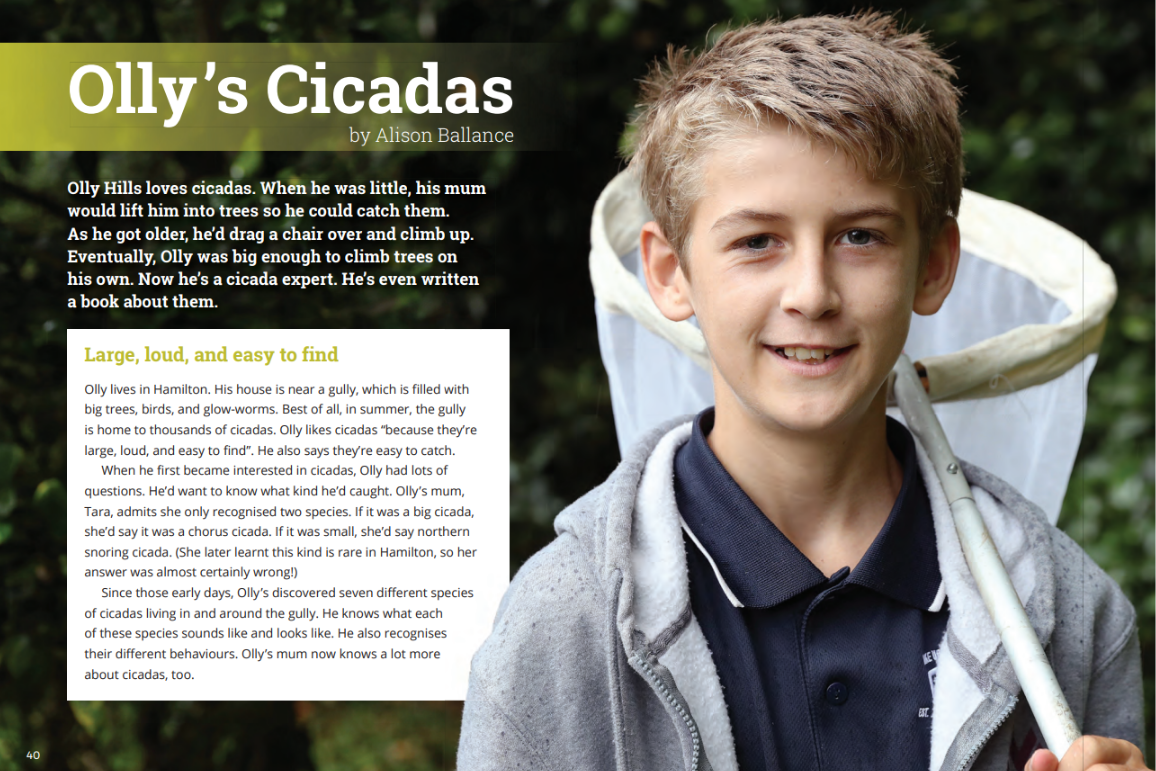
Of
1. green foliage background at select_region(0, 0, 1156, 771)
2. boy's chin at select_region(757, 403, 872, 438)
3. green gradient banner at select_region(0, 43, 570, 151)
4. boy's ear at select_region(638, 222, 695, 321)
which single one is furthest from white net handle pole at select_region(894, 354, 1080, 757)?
green gradient banner at select_region(0, 43, 570, 151)

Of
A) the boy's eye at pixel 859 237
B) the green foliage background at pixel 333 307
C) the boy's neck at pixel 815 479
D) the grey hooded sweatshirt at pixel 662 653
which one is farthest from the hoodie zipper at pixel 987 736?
the green foliage background at pixel 333 307

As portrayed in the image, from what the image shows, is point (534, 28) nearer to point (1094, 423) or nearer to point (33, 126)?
point (33, 126)

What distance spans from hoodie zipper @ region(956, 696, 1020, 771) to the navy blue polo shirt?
0.03 m

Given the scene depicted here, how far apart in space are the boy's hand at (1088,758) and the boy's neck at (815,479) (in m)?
0.21

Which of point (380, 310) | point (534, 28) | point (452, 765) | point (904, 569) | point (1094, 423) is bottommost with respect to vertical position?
point (452, 765)

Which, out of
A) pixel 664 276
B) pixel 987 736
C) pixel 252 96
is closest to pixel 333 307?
pixel 252 96

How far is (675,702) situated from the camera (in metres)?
0.82

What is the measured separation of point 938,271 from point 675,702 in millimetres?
453

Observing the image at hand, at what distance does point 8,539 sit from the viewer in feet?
4.25

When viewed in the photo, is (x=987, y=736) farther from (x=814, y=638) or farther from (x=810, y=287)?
(x=810, y=287)

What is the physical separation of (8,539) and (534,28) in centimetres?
92

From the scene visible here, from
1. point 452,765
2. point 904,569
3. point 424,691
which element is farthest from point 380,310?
point 904,569

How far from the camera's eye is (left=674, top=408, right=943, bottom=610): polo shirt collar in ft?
2.87

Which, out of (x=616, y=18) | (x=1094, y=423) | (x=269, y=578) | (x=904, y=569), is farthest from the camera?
(x=1094, y=423)
